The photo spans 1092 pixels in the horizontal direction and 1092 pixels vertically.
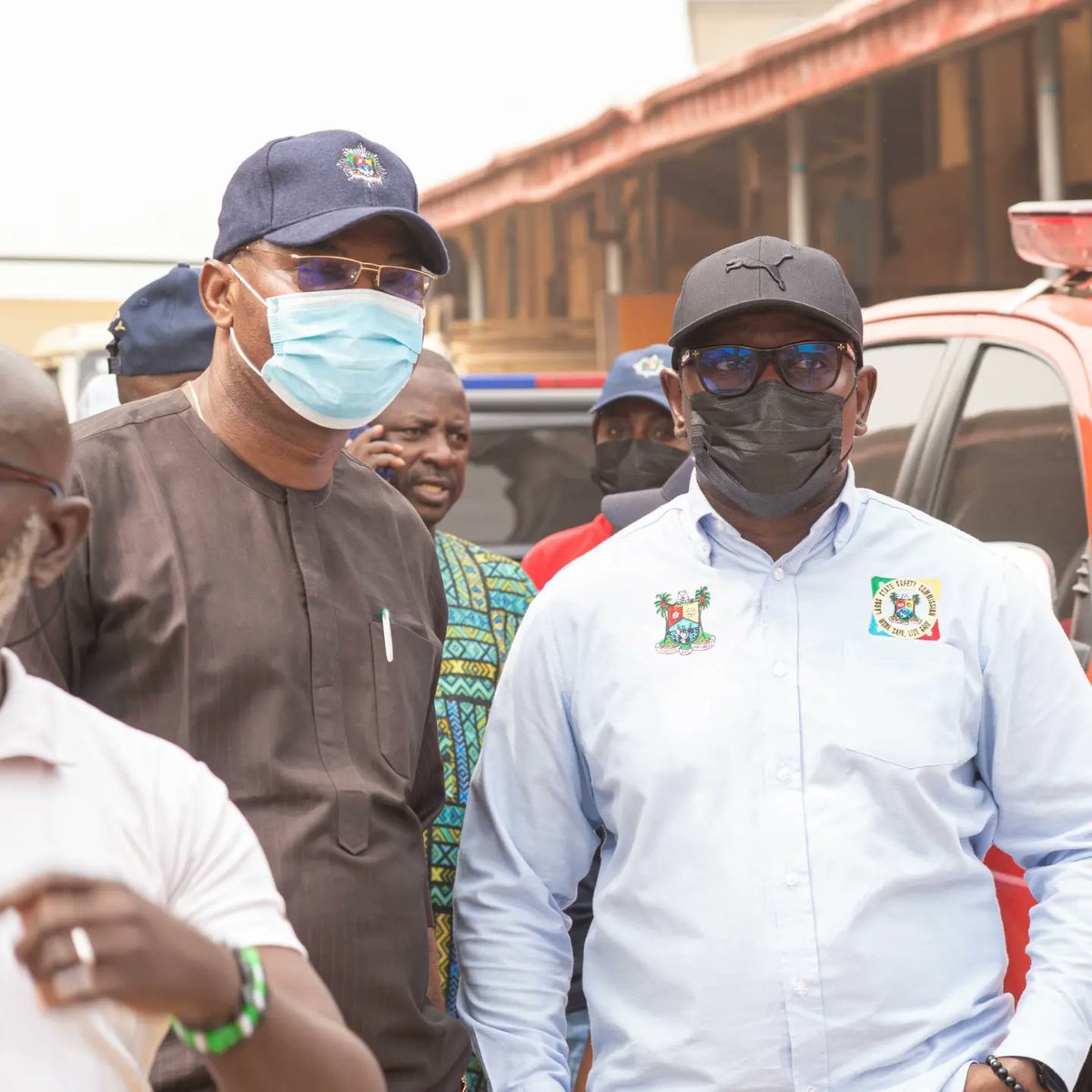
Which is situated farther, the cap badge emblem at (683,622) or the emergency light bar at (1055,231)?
the emergency light bar at (1055,231)

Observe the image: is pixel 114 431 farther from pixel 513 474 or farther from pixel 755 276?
pixel 513 474

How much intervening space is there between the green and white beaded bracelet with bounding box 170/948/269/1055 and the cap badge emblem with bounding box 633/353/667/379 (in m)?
4.01

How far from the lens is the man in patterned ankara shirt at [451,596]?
3.68 meters

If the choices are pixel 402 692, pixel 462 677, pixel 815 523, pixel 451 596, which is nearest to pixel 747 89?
pixel 451 596

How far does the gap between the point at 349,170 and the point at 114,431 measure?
1.92 feet

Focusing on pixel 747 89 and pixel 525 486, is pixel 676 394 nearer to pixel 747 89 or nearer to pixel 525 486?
pixel 525 486

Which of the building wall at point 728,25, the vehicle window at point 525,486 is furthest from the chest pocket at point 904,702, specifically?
the building wall at point 728,25

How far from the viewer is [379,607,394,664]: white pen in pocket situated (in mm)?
2934

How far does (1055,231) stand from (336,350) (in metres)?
1.93

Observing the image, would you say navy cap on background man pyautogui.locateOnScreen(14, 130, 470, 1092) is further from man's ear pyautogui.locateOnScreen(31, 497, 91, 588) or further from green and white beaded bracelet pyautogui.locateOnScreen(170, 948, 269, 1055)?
green and white beaded bracelet pyautogui.locateOnScreen(170, 948, 269, 1055)

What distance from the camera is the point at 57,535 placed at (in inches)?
78.2

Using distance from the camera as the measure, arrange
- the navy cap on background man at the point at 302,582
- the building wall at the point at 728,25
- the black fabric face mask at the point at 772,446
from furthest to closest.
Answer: the building wall at the point at 728,25 < the black fabric face mask at the point at 772,446 < the navy cap on background man at the point at 302,582

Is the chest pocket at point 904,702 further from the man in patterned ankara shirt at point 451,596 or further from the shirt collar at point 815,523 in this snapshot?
the man in patterned ankara shirt at point 451,596

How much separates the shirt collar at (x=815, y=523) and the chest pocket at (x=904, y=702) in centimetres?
21
